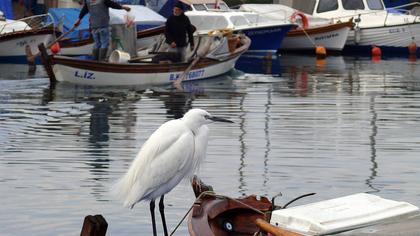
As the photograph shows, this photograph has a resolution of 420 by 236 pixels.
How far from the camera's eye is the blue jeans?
2478cm

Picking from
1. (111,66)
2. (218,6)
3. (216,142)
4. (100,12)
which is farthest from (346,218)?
(218,6)

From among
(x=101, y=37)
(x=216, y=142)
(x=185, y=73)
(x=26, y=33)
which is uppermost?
(x=216, y=142)

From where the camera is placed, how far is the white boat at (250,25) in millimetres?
35750

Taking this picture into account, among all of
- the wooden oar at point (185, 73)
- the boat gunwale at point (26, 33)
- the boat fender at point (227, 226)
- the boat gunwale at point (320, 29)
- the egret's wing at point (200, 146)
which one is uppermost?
the egret's wing at point (200, 146)

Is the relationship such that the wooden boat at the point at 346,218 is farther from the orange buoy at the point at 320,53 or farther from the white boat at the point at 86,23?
the orange buoy at the point at 320,53

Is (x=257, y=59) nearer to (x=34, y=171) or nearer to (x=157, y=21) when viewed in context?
(x=157, y=21)

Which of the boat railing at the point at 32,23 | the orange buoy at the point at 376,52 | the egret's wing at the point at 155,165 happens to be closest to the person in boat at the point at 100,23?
the boat railing at the point at 32,23

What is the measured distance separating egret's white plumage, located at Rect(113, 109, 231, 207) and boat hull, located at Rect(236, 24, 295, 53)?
2587 cm

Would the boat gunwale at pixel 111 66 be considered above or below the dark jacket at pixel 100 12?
below

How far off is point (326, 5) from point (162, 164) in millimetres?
32212

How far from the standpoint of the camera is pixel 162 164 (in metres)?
9.48

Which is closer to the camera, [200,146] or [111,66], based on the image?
[200,146]

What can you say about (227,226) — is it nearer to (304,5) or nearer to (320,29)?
(320,29)

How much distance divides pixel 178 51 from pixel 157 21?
1121 centimetres
